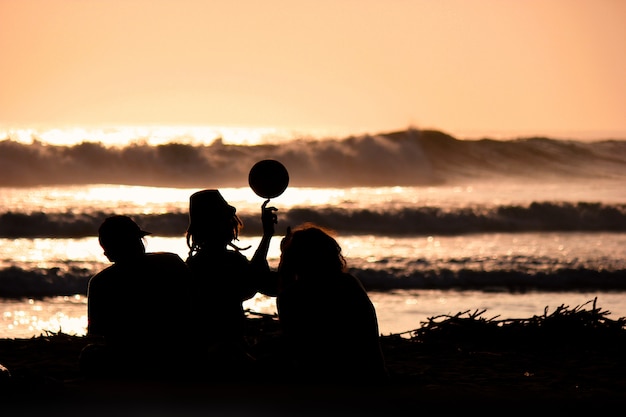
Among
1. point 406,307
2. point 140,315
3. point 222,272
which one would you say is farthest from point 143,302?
point 406,307

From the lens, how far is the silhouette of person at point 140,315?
16.5ft

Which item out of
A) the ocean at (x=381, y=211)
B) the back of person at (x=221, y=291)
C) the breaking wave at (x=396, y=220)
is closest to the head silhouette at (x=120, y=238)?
the back of person at (x=221, y=291)

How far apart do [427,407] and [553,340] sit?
3.75m

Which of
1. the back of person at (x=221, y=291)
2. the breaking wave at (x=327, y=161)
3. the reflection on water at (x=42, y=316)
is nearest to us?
the back of person at (x=221, y=291)

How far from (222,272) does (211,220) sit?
298mm

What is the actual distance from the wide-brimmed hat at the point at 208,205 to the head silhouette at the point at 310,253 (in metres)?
0.71

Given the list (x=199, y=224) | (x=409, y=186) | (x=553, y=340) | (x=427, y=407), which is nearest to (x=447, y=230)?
(x=409, y=186)

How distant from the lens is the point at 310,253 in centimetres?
461

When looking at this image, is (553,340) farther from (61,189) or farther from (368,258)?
(61,189)

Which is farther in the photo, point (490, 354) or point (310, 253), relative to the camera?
point (490, 354)

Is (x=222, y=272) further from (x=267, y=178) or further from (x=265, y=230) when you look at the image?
(x=267, y=178)

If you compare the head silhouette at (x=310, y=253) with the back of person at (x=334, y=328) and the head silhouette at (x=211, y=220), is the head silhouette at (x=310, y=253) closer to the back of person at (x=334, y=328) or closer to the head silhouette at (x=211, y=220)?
the back of person at (x=334, y=328)

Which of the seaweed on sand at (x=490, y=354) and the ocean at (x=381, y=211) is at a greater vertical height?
the ocean at (x=381, y=211)

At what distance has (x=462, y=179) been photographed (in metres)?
35.2
